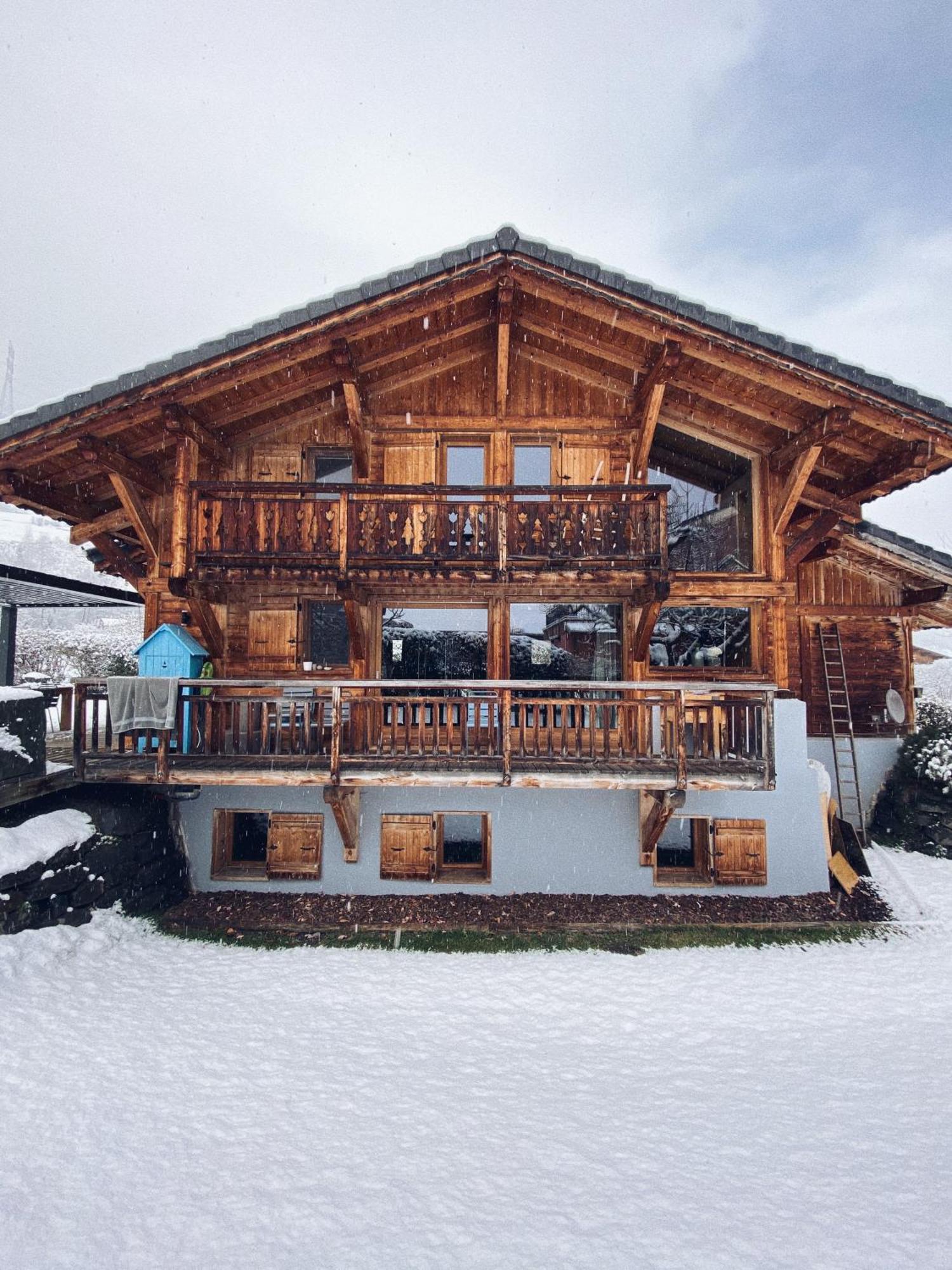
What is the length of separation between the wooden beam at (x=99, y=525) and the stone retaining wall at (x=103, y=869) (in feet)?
A: 15.2

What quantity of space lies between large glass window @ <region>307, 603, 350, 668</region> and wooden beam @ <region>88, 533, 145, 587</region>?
3.04 m

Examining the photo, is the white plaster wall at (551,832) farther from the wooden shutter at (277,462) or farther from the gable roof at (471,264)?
the wooden shutter at (277,462)

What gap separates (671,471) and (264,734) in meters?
8.44

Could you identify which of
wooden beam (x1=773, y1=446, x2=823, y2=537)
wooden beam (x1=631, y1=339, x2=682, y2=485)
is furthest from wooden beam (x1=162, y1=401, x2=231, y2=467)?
wooden beam (x1=773, y1=446, x2=823, y2=537)

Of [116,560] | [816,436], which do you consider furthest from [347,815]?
[816,436]

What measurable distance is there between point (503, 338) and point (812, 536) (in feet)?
20.2

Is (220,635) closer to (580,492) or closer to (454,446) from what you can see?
(454,446)

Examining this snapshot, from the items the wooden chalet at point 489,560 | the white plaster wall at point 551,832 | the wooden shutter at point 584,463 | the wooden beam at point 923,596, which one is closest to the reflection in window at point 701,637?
the wooden chalet at point 489,560

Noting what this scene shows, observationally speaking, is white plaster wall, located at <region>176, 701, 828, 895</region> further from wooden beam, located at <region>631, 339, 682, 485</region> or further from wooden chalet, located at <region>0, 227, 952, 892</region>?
wooden beam, located at <region>631, 339, 682, 485</region>

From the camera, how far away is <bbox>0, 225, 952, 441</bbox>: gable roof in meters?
8.45

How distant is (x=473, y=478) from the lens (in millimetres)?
10789

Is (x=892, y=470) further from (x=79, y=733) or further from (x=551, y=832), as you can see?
(x=79, y=733)

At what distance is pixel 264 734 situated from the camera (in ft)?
26.8

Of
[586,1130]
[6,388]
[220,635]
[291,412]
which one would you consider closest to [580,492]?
[291,412]
